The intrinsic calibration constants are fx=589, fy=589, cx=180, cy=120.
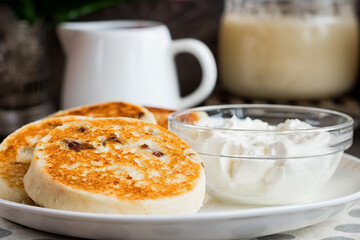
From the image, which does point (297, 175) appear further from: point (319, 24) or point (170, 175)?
point (319, 24)

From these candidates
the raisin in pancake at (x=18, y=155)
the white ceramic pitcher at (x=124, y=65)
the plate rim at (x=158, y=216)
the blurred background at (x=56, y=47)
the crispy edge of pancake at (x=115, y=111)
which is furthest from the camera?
the blurred background at (x=56, y=47)

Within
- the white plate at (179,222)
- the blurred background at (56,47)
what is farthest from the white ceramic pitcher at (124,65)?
the white plate at (179,222)

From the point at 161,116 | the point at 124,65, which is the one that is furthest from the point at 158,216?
the point at 124,65

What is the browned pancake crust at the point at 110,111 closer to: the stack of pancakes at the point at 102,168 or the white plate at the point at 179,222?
the stack of pancakes at the point at 102,168

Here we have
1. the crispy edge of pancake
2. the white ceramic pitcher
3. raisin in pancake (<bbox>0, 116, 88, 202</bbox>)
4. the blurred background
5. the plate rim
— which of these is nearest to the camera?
the plate rim

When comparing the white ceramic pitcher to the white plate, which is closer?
the white plate

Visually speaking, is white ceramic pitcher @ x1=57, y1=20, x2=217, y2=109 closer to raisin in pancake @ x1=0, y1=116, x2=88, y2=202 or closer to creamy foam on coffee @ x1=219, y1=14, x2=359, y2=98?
creamy foam on coffee @ x1=219, y1=14, x2=359, y2=98

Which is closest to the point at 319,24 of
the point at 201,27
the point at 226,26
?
the point at 226,26

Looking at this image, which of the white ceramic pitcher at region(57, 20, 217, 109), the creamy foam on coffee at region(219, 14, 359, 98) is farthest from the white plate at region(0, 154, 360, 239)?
the creamy foam on coffee at region(219, 14, 359, 98)
